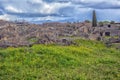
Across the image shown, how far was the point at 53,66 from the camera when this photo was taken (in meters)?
19.1

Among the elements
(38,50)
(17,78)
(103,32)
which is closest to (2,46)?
(38,50)

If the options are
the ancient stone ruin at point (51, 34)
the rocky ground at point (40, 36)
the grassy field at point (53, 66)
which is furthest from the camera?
the ancient stone ruin at point (51, 34)

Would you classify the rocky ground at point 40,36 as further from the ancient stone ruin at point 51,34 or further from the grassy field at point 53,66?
the grassy field at point 53,66

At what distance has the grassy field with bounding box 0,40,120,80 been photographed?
1617 centimetres

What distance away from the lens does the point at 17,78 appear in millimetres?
15672

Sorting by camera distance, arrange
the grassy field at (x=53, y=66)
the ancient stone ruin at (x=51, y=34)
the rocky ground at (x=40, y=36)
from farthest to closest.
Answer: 1. the ancient stone ruin at (x=51, y=34)
2. the rocky ground at (x=40, y=36)
3. the grassy field at (x=53, y=66)

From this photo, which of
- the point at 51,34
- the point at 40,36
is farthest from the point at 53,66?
the point at 51,34

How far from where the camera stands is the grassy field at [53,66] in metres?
16.2

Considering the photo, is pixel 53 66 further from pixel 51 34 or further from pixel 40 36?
pixel 51 34

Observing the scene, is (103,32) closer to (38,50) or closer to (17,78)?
(38,50)

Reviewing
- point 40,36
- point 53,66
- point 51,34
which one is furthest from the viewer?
point 51,34

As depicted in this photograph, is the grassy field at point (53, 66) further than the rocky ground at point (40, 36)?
No

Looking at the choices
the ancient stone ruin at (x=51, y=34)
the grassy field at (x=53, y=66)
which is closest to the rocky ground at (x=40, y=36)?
the ancient stone ruin at (x=51, y=34)

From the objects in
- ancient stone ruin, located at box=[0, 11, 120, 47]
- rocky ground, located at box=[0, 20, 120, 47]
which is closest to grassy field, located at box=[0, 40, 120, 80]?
rocky ground, located at box=[0, 20, 120, 47]
